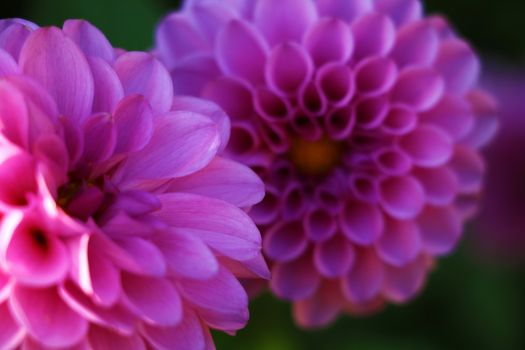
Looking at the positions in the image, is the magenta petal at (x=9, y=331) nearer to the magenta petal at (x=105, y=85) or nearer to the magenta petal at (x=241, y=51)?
the magenta petal at (x=105, y=85)

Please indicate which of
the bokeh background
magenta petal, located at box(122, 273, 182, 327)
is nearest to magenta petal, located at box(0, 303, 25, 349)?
magenta petal, located at box(122, 273, 182, 327)

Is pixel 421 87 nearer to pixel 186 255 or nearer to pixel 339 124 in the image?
pixel 339 124

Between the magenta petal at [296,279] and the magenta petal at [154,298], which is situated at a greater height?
the magenta petal at [154,298]

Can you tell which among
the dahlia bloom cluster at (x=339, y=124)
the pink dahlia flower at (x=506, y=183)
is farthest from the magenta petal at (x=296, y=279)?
the pink dahlia flower at (x=506, y=183)

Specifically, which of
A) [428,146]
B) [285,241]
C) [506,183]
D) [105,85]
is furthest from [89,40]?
[506,183]

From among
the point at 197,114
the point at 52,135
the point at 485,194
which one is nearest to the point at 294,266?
the point at 197,114

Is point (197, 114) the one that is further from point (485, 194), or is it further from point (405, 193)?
point (485, 194)
